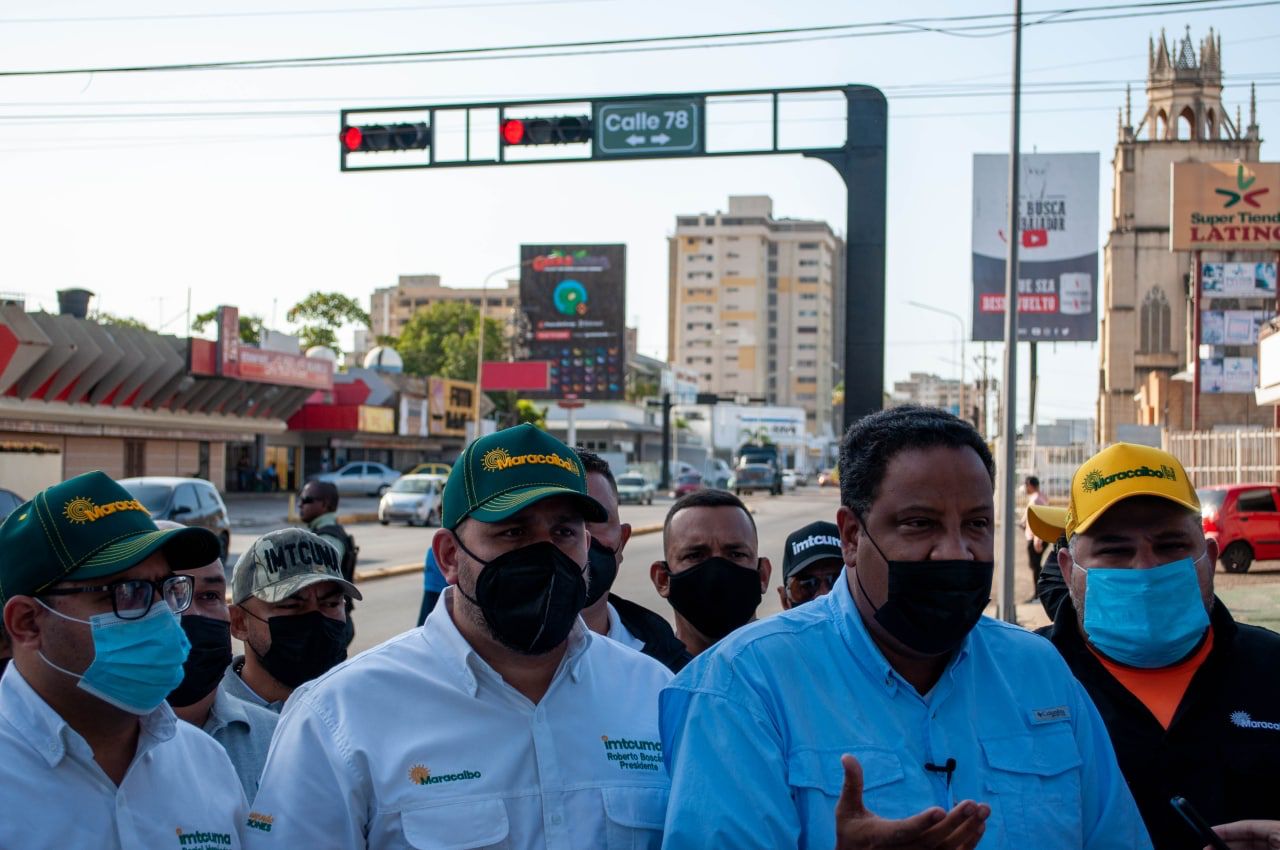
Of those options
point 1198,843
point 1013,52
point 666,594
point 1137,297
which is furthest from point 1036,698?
point 1137,297

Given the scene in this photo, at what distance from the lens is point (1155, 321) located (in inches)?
2751

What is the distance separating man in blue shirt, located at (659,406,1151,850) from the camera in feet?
7.64

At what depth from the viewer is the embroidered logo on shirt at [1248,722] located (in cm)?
320

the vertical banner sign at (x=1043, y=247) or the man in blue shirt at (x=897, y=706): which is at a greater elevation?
the vertical banner sign at (x=1043, y=247)

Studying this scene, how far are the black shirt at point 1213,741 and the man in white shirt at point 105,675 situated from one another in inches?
87.5

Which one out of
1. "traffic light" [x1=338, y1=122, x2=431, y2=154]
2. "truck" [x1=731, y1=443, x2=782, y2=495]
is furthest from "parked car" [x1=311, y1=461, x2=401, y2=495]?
"traffic light" [x1=338, y1=122, x2=431, y2=154]

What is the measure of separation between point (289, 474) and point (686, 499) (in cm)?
5502

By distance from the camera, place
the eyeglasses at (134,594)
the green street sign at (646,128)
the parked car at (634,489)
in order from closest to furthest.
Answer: the eyeglasses at (134,594)
the green street sign at (646,128)
the parked car at (634,489)

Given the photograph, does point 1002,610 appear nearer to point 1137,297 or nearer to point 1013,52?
point 1013,52

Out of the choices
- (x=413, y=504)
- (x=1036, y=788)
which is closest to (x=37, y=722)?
(x=1036, y=788)

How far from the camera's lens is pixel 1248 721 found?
3.21m

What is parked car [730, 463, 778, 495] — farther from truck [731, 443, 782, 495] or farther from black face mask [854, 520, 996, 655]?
black face mask [854, 520, 996, 655]

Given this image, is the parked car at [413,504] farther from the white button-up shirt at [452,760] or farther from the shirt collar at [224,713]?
the white button-up shirt at [452,760]

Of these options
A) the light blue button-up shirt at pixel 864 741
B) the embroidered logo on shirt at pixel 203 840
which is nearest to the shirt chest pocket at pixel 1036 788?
the light blue button-up shirt at pixel 864 741
